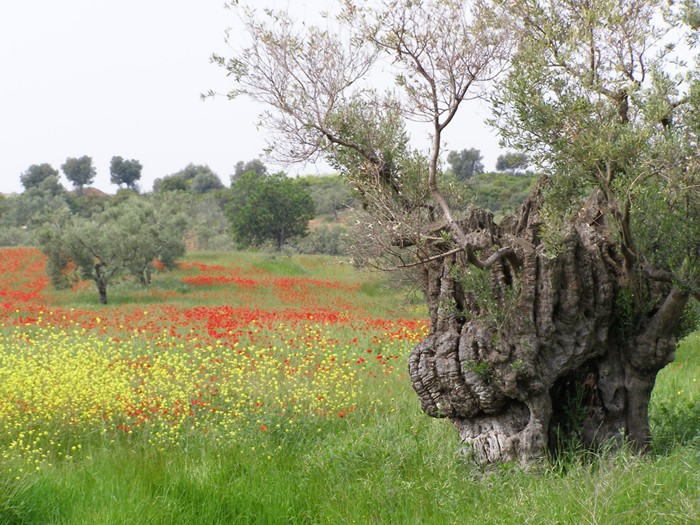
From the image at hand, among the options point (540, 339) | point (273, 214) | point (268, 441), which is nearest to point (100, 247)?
point (268, 441)

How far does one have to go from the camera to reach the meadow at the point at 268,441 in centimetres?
686

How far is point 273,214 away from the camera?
2122 inches

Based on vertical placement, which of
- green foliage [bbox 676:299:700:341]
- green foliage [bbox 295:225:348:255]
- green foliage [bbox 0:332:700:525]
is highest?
green foliage [bbox 295:225:348:255]

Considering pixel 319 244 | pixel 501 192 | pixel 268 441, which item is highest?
pixel 501 192

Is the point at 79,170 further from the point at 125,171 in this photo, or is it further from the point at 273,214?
the point at 273,214

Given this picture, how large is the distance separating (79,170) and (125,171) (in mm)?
7791

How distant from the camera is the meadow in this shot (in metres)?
6.86

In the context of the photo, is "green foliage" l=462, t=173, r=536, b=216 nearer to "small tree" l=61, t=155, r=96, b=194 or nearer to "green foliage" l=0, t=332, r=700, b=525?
"green foliage" l=0, t=332, r=700, b=525

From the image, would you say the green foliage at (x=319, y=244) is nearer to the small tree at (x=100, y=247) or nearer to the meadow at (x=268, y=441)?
the small tree at (x=100, y=247)

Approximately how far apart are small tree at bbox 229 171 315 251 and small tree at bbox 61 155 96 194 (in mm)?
74155

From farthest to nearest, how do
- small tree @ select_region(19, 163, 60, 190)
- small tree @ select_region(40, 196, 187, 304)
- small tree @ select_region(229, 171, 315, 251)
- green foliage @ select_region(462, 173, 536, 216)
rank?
1. small tree @ select_region(19, 163, 60, 190)
2. small tree @ select_region(229, 171, 315, 251)
3. green foliage @ select_region(462, 173, 536, 216)
4. small tree @ select_region(40, 196, 187, 304)

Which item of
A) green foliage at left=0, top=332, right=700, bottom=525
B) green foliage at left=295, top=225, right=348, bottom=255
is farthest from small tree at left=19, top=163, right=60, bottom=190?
green foliage at left=0, top=332, right=700, bottom=525

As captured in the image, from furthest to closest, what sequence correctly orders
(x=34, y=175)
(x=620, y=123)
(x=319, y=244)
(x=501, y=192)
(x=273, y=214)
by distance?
1. (x=34, y=175)
2. (x=319, y=244)
3. (x=273, y=214)
4. (x=501, y=192)
5. (x=620, y=123)

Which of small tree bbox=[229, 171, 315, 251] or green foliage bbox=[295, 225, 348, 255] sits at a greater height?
small tree bbox=[229, 171, 315, 251]
